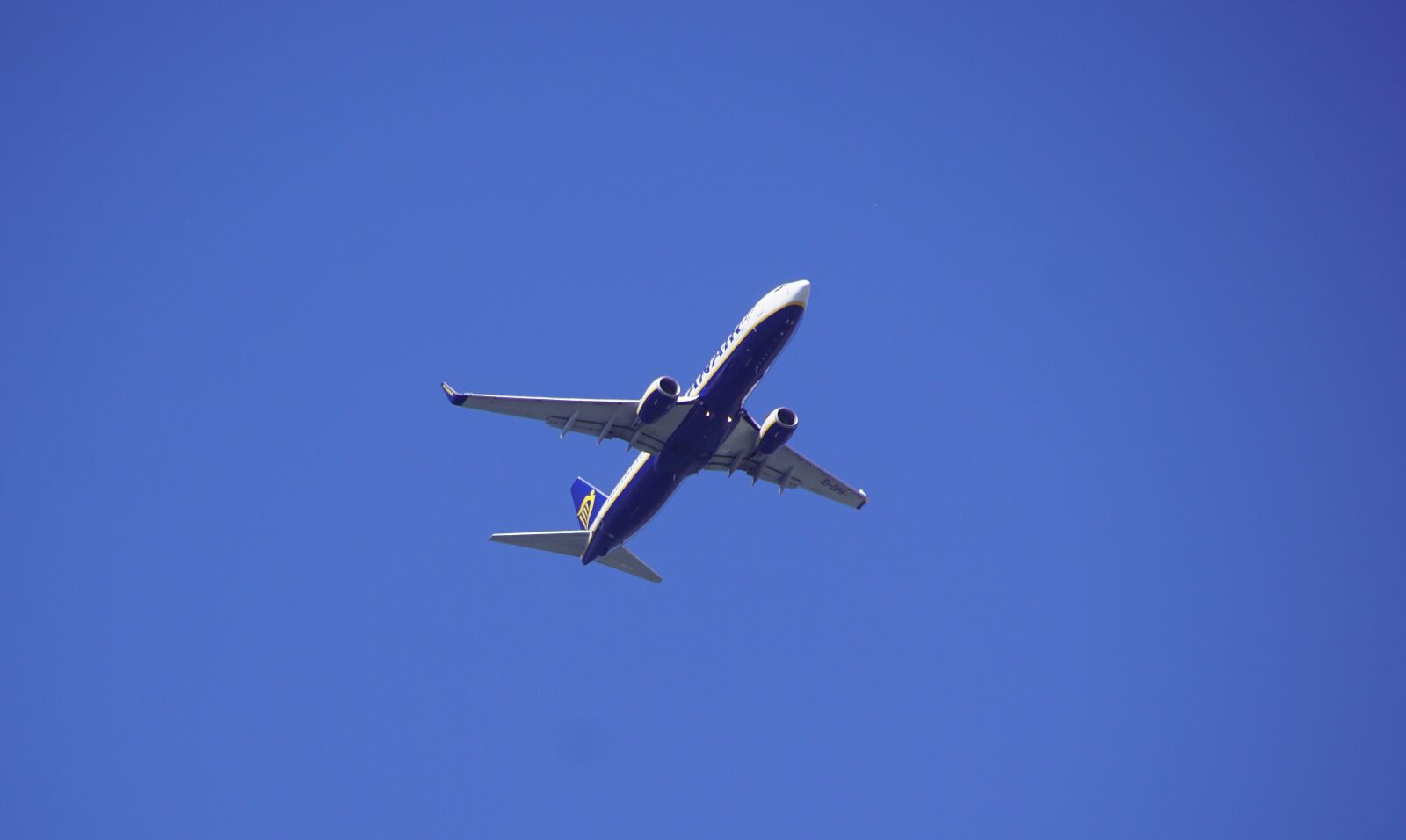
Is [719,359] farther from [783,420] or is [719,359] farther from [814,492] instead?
[814,492]

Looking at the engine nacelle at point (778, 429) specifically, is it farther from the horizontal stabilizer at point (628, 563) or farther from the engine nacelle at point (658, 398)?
the horizontal stabilizer at point (628, 563)

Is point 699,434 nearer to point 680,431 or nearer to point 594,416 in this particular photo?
point 680,431

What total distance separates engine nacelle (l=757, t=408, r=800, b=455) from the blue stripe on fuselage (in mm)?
1832

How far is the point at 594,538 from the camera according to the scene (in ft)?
153

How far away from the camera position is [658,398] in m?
41.0

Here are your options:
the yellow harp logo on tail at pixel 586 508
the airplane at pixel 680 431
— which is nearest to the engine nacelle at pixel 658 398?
the airplane at pixel 680 431

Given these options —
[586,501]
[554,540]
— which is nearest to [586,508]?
[586,501]

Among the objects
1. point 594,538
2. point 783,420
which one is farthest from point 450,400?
point 783,420

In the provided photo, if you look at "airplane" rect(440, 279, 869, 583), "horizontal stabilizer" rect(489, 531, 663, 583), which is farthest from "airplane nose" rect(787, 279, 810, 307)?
"horizontal stabilizer" rect(489, 531, 663, 583)

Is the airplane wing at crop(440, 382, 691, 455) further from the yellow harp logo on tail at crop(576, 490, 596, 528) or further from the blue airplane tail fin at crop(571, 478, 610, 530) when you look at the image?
the yellow harp logo on tail at crop(576, 490, 596, 528)

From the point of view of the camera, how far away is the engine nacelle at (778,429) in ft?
145

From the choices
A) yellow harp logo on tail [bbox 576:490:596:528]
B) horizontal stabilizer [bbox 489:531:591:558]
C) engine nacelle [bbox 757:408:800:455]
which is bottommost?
horizontal stabilizer [bbox 489:531:591:558]

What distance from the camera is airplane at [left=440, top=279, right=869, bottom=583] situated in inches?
1574

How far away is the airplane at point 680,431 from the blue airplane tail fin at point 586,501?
8 cm
